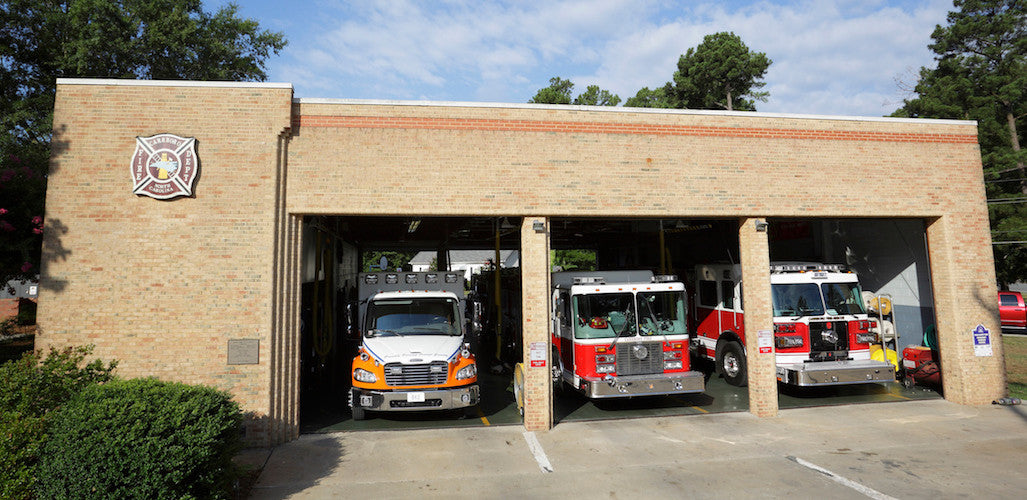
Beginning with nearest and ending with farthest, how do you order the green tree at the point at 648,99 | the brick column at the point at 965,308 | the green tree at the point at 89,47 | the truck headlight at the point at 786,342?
1. the brick column at the point at 965,308
2. the truck headlight at the point at 786,342
3. the green tree at the point at 89,47
4. the green tree at the point at 648,99

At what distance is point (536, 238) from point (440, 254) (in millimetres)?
16427

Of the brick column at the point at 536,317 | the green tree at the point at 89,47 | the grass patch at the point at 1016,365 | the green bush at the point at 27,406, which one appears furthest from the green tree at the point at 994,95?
the green tree at the point at 89,47

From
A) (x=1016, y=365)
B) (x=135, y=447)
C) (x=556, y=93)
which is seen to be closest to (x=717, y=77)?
(x=556, y=93)

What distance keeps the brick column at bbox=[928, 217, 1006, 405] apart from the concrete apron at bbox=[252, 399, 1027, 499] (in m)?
0.80

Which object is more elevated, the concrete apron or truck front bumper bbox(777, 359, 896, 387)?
truck front bumper bbox(777, 359, 896, 387)

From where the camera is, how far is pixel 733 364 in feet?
42.1

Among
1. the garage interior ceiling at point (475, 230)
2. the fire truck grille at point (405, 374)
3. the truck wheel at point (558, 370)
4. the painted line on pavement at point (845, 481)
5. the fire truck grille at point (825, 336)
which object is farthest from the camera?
the garage interior ceiling at point (475, 230)

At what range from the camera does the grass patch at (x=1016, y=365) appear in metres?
11.9

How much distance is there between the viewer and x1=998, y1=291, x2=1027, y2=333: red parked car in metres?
21.5

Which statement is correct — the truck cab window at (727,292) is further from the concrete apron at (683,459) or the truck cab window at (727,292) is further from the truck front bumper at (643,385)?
the truck front bumper at (643,385)

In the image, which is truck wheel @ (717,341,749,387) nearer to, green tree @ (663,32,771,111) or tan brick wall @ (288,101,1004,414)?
tan brick wall @ (288,101,1004,414)

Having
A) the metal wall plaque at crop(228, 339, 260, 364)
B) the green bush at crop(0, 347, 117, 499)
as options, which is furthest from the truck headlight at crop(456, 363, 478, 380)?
the green bush at crop(0, 347, 117, 499)

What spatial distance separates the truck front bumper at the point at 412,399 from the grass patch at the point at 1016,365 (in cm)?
1148

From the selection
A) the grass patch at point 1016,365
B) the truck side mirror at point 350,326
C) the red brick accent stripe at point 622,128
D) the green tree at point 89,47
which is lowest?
the grass patch at point 1016,365
